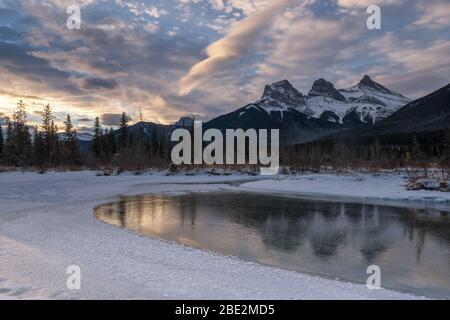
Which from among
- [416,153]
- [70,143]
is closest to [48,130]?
[70,143]

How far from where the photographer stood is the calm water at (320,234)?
8.48 meters

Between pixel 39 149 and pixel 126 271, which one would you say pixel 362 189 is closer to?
pixel 126 271

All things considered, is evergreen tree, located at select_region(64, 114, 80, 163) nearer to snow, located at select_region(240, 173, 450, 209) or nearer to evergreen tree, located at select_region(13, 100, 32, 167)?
evergreen tree, located at select_region(13, 100, 32, 167)

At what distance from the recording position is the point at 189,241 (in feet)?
36.9

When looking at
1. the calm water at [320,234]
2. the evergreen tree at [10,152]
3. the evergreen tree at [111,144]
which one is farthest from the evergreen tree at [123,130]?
the calm water at [320,234]

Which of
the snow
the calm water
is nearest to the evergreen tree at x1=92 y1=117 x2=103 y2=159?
the snow

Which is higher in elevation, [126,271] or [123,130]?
[123,130]

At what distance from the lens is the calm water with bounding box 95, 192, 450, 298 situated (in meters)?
8.48

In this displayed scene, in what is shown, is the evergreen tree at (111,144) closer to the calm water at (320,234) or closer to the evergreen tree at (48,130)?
the evergreen tree at (48,130)

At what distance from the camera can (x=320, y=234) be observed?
12.5 meters

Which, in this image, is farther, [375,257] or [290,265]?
[375,257]
